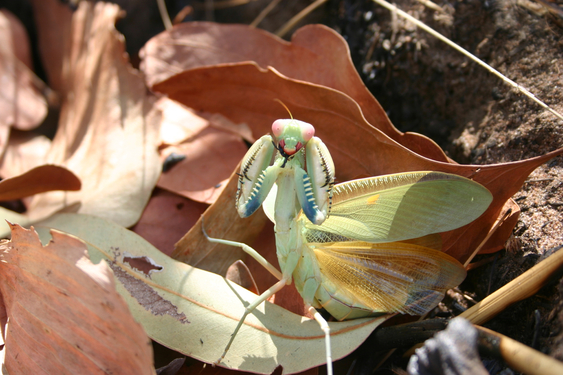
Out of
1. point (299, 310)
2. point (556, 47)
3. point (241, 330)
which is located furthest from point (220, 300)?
point (556, 47)

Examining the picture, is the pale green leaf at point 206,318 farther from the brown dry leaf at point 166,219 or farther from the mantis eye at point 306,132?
the mantis eye at point 306,132

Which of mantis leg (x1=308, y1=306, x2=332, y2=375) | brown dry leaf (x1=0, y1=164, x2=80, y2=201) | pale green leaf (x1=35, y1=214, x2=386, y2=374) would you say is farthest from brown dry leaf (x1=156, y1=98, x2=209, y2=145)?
mantis leg (x1=308, y1=306, x2=332, y2=375)

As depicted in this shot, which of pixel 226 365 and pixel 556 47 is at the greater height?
pixel 556 47

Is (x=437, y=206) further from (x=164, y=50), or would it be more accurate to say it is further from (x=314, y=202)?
(x=164, y=50)

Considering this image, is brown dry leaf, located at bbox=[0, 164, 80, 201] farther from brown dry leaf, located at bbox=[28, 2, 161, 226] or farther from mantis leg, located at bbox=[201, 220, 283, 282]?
mantis leg, located at bbox=[201, 220, 283, 282]

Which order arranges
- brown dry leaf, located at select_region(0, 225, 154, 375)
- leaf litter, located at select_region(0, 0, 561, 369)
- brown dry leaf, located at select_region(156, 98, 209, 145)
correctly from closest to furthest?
1. brown dry leaf, located at select_region(0, 225, 154, 375)
2. leaf litter, located at select_region(0, 0, 561, 369)
3. brown dry leaf, located at select_region(156, 98, 209, 145)

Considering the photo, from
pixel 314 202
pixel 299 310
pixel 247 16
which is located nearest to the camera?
pixel 314 202
